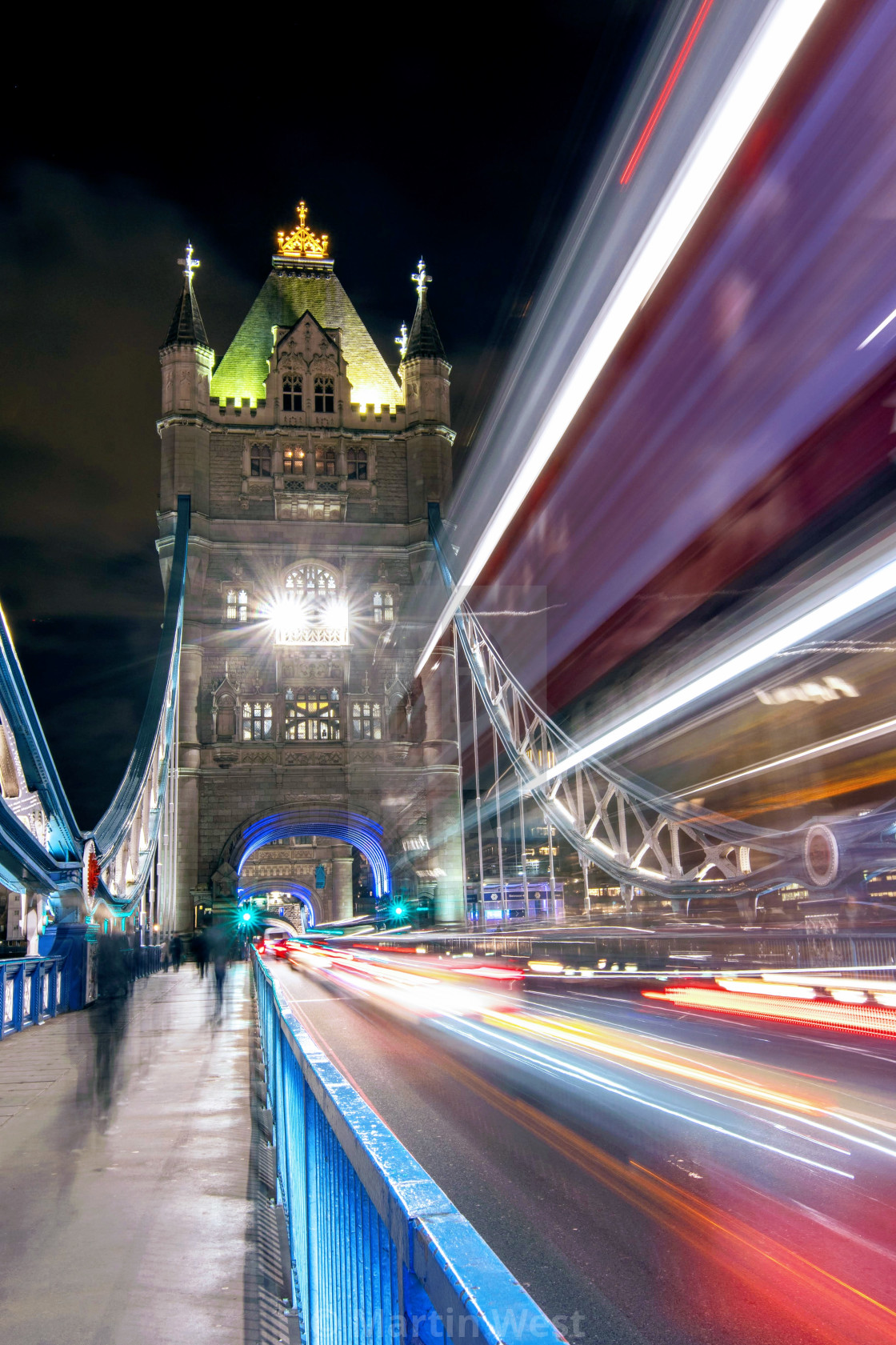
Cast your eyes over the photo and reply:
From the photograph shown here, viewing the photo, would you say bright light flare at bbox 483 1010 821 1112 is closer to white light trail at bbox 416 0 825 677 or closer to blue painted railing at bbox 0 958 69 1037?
blue painted railing at bbox 0 958 69 1037

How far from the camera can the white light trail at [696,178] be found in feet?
43.3

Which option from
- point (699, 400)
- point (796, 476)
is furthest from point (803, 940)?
point (699, 400)

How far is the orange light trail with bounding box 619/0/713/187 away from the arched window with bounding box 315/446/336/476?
3003cm

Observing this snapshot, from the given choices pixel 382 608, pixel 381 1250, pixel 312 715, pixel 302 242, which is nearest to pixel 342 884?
pixel 312 715

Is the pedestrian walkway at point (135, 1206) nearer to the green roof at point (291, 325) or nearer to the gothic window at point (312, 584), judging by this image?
the gothic window at point (312, 584)

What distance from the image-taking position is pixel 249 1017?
Answer: 15.0 metres

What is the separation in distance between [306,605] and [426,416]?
1012 centimetres

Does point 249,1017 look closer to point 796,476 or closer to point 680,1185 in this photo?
point 680,1185

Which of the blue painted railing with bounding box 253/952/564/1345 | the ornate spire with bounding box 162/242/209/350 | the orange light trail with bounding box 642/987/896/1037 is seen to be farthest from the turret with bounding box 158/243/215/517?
the blue painted railing with bounding box 253/952/564/1345

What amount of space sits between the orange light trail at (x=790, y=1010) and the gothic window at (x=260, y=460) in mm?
35739

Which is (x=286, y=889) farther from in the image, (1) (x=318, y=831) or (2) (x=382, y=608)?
(2) (x=382, y=608)

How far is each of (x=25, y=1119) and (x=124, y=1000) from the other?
36.4ft

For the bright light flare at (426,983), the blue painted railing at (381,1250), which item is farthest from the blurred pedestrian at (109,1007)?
the blue painted railing at (381,1250)

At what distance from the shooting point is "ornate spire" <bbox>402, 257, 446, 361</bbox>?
161 ft
